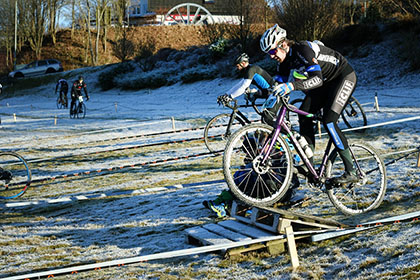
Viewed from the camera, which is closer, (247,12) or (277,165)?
(277,165)

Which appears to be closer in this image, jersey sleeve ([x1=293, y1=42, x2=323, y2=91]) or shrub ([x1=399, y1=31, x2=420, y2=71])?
jersey sleeve ([x1=293, y1=42, x2=323, y2=91])

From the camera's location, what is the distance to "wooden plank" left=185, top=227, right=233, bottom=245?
5357mm

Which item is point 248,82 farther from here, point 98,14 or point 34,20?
point 34,20

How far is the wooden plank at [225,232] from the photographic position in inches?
212

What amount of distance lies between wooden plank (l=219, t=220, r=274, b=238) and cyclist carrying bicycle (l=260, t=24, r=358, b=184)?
1.08 m

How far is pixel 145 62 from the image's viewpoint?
42.0m

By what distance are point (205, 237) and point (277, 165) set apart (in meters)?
1.12

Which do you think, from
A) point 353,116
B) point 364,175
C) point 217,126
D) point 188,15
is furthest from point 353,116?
point 188,15

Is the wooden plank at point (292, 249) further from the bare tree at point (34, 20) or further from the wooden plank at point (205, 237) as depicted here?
the bare tree at point (34, 20)

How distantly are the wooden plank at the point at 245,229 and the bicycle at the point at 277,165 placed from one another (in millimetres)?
314

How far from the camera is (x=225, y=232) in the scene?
223 inches

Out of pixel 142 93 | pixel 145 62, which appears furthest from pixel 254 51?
→ pixel 145 62

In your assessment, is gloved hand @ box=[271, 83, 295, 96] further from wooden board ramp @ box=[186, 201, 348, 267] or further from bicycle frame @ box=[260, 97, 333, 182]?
wooden board ramp @ box=[186, 201, 348, 267]

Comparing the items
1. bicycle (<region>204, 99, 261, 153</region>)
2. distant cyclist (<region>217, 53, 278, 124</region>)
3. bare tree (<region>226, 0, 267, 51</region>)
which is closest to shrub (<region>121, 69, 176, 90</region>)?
bare tree (<region>226, 0, 267, 51</region>)
